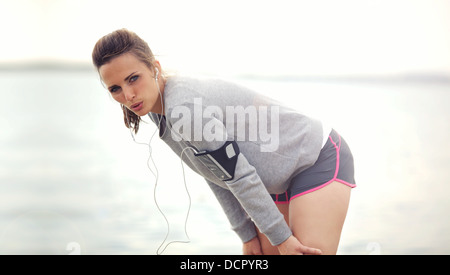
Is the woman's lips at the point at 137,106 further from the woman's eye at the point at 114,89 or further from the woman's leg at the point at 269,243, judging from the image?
the woman's leg at the point at 269,243

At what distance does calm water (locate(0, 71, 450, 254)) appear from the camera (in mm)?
2979

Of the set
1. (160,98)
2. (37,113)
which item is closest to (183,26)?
(37,113)

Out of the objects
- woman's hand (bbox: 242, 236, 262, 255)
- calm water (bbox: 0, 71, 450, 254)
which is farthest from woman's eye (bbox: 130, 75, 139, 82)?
woman's hand (bbox: 242, 236, 262, 255)

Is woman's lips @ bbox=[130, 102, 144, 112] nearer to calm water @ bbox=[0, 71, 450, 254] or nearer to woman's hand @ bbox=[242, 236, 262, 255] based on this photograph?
calm water @ bbox=[0, 71, 450, 254]

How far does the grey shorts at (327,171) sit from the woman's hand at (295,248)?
0.47 feet

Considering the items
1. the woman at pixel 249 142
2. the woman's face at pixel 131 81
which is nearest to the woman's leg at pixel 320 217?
the woman at pixel 249 142

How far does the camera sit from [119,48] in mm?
1498

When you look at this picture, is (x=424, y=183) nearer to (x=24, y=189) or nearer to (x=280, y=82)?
(x=24, y=189)

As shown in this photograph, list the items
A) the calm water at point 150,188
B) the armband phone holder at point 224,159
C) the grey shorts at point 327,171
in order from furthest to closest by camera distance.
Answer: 1. the calm water at point 150,188
2. the grey shorts at point 327,171
3. the armband phone holder at point 224,159

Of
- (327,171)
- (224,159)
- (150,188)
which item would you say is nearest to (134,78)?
(224,159)

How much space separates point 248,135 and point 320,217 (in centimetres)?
32

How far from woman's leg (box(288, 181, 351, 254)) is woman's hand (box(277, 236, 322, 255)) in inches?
0.9

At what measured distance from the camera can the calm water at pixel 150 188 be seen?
2.98 metres

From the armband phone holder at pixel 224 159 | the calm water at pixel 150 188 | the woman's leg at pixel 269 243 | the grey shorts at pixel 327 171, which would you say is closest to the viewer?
the armband phone holder at pixel 224 159
